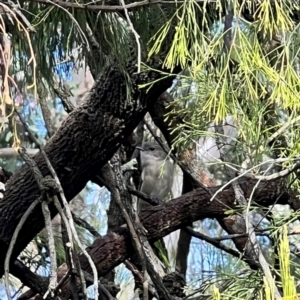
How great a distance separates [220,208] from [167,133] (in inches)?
15.3

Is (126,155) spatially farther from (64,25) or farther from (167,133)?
(64,25)

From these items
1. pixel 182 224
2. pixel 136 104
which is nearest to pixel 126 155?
pixel 182 224

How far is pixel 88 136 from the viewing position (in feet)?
4.96

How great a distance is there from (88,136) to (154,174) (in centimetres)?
177

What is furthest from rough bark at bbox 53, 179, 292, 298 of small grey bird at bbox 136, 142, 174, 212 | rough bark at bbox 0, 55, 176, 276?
small grey bird at bbox 136, 142, 174, 212

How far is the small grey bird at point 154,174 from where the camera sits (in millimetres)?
3186

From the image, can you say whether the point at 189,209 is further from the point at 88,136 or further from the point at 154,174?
the point at 154,174

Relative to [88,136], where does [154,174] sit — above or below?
above

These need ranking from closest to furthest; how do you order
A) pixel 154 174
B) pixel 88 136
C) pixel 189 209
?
pixel 88 136, pixel 189 209, pixel 154 174

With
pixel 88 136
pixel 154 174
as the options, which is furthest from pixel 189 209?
pixel 154 174

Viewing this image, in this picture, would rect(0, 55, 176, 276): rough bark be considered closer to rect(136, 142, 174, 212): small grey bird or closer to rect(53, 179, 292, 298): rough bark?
rect(53, 179, 292, 298): rough bark

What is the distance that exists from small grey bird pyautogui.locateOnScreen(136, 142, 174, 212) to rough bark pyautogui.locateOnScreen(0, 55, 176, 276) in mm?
1586

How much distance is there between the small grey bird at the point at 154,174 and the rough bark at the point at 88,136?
→ 1.59m

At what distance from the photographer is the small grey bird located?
125 inches
